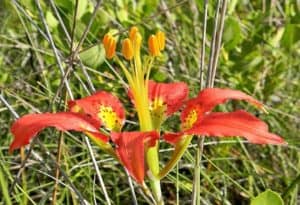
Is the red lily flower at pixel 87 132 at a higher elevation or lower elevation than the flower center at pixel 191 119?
higher

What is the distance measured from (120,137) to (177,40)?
94 cm

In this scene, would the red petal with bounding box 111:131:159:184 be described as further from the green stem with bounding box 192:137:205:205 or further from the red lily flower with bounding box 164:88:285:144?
the green stem with bounding box 192:137:205:205

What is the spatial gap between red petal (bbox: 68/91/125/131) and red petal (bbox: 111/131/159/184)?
4.8 inches

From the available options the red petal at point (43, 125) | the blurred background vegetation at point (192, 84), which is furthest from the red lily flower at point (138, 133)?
the blurred background vegetation at point (192, 84)

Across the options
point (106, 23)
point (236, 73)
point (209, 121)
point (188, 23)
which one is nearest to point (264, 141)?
point (209, 121)

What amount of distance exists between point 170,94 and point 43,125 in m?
0.24

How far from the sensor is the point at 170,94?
896mm

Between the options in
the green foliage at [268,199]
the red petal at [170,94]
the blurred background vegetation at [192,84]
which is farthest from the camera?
the blurred background vegetation at [192,84]

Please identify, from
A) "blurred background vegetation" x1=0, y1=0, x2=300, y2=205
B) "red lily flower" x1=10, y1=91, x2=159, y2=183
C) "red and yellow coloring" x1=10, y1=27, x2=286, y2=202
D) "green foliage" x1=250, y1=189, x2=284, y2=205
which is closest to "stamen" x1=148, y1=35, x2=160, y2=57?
"red and yellow coloring" x1=10, y1=27, x2=286, y2=202

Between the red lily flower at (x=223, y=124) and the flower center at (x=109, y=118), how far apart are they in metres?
0.11

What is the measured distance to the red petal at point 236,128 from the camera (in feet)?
2.26

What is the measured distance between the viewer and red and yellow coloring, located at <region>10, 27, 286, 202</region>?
688 mm

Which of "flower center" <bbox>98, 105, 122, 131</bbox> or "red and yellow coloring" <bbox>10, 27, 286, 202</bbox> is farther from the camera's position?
"flower center" <bbox>98, 105, 122, 131</bbox>

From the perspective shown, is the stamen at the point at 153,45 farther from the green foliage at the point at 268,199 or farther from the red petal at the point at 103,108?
the green foliage at the point at 268,199
